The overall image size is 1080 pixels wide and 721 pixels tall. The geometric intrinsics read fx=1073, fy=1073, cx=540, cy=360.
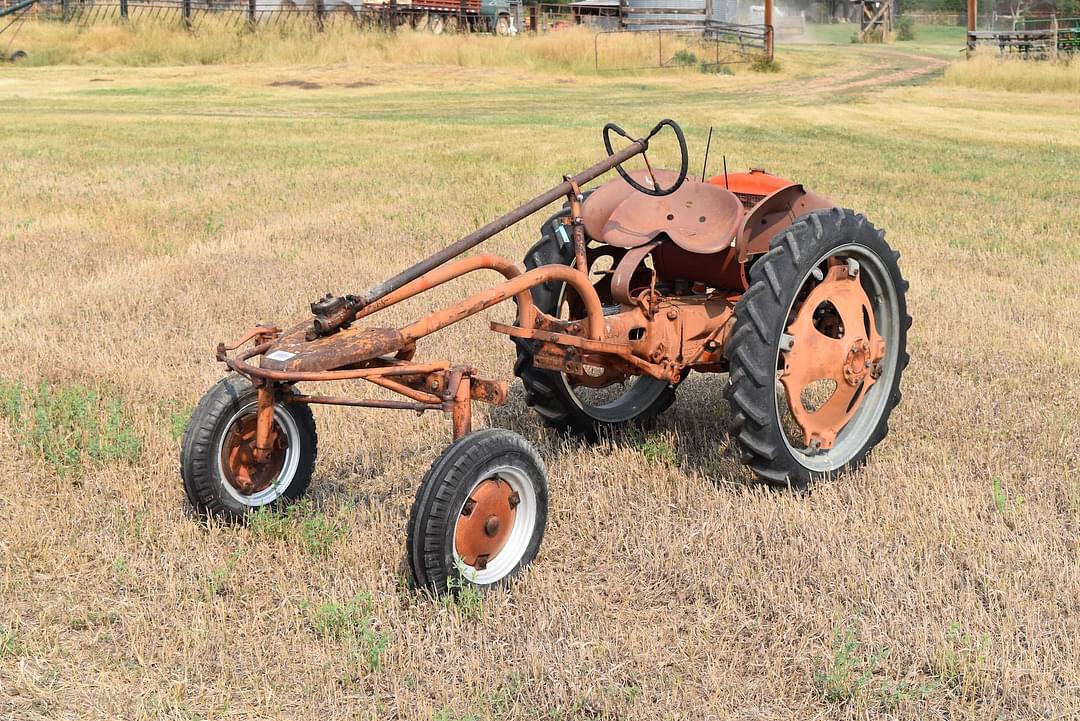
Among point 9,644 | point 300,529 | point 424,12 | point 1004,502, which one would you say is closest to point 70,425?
point 300,529

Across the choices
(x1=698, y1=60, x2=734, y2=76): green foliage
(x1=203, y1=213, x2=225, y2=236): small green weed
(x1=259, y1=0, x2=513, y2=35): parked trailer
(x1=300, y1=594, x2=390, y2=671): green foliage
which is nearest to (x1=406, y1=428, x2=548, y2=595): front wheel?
(x1=300, y1=594, x2=390, y2=671): green foliage

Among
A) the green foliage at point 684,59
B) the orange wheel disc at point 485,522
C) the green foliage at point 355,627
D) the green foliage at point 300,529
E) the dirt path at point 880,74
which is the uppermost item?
the green foliage at point 684,59

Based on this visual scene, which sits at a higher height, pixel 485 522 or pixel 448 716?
pixel 485 522

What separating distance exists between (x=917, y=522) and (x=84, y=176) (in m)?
12.9

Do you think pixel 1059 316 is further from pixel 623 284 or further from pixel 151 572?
pixel 151 572

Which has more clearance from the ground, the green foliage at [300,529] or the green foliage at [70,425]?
the green foliage at [70,425]

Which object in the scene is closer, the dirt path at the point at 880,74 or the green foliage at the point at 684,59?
the dirt path at the point at 880,74

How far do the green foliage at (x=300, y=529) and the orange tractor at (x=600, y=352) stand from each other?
0.13 meters

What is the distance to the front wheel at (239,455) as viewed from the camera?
14.0 ft

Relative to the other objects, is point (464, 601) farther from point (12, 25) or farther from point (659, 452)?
point (12, 25)

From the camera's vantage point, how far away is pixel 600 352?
15.8 feet

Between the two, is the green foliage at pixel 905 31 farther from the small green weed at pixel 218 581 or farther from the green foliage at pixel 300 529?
the small green weed at pixel 218 581

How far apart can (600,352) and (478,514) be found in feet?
3.81

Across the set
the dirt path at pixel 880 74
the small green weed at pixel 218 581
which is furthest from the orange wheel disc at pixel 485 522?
the dirt path at pixel 880 74
